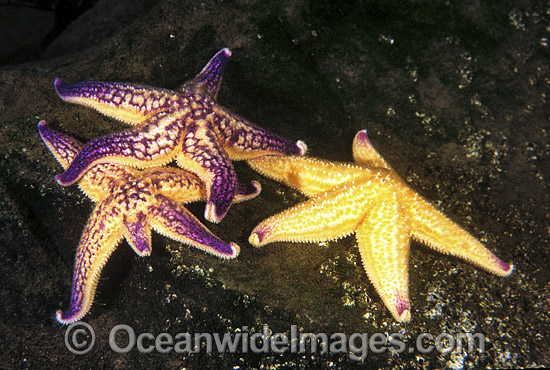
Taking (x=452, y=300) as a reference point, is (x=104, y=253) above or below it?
below

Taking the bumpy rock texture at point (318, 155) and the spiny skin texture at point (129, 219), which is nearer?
the spiny skin texture at point (129, 219)

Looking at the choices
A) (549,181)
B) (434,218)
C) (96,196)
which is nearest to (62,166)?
(96,196)

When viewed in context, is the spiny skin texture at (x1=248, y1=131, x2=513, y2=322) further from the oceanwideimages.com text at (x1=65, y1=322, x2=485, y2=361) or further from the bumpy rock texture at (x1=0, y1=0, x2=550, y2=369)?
the oceanwideimages.com text at (x1=65, y1=322, x2=485, y2=361)

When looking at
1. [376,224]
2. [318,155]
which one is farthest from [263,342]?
[318,155]

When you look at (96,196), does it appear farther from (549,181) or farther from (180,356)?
(549,181)

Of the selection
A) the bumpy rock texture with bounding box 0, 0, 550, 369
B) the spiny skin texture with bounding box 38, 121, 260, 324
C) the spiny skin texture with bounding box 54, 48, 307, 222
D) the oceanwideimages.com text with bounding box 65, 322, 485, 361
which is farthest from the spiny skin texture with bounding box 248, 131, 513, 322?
the spiny skin texture with bounding box 38, 121, 260, 324

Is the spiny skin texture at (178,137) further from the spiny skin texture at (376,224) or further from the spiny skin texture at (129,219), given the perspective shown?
the spiny skin texture at (376,224)

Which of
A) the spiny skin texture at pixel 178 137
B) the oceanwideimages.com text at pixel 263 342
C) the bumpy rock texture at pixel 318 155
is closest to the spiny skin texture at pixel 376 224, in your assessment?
the bumpy rock texture at pixel 318 155
